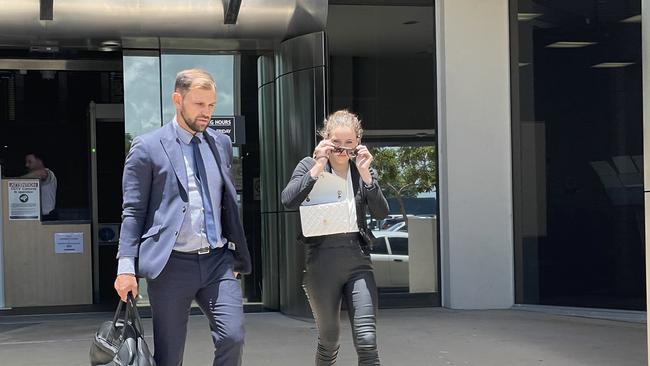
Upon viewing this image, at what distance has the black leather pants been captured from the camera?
4.43m

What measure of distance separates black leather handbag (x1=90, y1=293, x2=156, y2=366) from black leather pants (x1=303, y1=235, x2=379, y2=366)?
1.12 meters

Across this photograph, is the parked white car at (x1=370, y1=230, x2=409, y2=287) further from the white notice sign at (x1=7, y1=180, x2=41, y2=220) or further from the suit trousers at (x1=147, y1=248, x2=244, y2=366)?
the suit trousers at (x1=147, y1=248, x2=244, y2=366)

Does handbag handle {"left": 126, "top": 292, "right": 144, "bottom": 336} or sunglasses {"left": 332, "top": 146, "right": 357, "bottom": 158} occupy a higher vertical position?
sunglasses {"left": 332, "top": 146, "right": 357, "bottom": 158}

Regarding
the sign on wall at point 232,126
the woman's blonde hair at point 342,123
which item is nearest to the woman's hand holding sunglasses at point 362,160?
the woman's blonde hair at point 342,123

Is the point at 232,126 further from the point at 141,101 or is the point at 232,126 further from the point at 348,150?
the point at 348,150

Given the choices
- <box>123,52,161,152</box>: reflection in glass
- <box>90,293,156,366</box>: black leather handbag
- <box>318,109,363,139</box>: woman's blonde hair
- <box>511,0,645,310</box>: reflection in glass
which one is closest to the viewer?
<box>90,293,156,366</box>: black leather handbag

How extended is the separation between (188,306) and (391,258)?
17.7 feet

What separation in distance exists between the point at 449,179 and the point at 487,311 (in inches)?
56.3

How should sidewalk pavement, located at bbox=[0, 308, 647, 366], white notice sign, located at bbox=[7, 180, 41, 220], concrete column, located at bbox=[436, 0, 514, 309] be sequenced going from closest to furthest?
sidewalk pavement, located at bbox=[0, 308, 647, 366]
concrete column, located at bbox=[436, 0, 514, 309]
white notice sign, located at bbox=[7, 180, 41, 220]

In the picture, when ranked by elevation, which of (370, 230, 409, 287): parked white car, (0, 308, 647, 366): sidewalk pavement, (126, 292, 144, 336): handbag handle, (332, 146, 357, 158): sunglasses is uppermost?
(332, 146, 357, 158): sunglasses

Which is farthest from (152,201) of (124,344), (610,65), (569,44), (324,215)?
(569,44)

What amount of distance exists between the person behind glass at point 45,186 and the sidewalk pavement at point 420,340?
1299 mm

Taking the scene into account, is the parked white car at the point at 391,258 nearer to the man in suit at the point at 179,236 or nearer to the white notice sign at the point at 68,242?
the white notice sign at the point at 68,242

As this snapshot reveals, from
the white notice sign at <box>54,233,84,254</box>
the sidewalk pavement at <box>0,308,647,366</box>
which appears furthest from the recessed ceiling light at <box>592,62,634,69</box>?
the white notice sign at <box>54,233,84,254</box>
